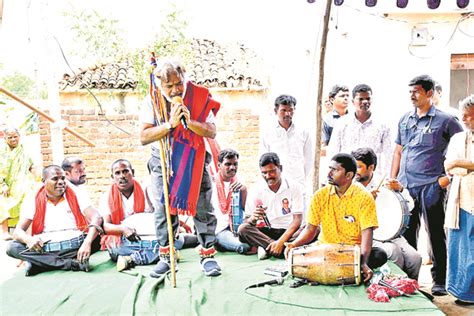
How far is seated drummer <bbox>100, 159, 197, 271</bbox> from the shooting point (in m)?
4.42

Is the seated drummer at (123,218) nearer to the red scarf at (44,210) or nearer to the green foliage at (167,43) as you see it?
the red scarf at (44,210)

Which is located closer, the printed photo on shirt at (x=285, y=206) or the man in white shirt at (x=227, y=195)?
the printed photo on shirt at (x=285, y=206)

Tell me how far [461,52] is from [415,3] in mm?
1153

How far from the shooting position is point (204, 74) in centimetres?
870

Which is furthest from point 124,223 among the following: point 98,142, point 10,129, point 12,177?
point 98,142

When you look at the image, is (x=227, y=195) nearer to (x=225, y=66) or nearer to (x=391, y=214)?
(x=391, y=214)

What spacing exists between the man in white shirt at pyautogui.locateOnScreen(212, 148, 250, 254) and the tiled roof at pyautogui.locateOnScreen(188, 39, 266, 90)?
11.5 feet

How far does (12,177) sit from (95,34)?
264 cm

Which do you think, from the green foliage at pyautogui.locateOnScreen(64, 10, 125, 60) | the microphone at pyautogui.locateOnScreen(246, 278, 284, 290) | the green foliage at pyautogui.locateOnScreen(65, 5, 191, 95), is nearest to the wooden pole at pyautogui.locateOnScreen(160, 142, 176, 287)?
the microphone at pyautogui.locateOnScreen(246, 278, 284, 290)

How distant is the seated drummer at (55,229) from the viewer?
14.0 feet

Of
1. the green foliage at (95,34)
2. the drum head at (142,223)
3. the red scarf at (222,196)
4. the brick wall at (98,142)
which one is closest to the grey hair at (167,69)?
the drum head at (142,223)

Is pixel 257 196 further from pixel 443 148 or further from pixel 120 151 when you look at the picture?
pixel 120 151

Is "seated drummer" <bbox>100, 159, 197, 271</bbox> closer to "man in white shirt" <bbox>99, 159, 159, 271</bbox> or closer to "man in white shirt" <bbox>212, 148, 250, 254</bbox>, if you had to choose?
"man in white shirt" <bbox>99, 159, 159, 271</bbox>

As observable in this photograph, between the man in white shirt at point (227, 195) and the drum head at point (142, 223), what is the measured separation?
678 millimetres
